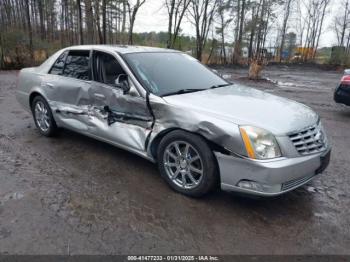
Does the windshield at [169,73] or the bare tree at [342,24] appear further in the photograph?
the bare tree at [342,24]

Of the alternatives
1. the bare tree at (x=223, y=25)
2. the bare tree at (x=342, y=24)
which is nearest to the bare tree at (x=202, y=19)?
the bare tree at (x=223, y=25)

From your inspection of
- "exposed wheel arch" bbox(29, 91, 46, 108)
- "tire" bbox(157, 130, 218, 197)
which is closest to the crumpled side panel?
"tire" bbox(157, 130, 218, 197)

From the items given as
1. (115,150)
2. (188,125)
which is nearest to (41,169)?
(115,150)

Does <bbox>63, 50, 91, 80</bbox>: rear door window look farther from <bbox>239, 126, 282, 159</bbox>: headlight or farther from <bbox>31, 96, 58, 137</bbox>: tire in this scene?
<bbox>239, 126, 282, 159</bbox>: headlight

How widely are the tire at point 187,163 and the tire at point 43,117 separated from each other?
2489 mm

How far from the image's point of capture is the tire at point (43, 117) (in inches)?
198

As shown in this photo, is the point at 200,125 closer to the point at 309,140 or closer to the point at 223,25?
the point at 309,140

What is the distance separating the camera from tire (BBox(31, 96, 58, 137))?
5.02 metres

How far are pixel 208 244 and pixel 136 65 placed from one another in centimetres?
237

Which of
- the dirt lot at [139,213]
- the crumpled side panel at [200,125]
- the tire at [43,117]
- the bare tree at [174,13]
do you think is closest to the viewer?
the dirt lot at [139,213]

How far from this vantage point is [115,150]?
4.66 m

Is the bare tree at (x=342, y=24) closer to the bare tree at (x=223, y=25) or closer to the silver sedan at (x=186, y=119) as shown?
the bare tree at (x=223, y=25)

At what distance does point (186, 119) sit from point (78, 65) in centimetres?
231

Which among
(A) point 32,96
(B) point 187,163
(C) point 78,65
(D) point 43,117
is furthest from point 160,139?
(A) point 32,96
